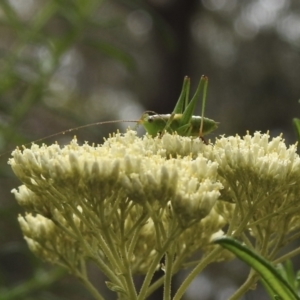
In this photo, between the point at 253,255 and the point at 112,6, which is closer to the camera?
the point at 253,255

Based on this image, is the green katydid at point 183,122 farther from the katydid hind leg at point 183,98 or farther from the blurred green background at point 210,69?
the blurred green background at point 210,69

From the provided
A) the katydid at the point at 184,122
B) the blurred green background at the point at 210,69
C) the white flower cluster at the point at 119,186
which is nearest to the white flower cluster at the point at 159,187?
the white flower cluster at the point at 119,186

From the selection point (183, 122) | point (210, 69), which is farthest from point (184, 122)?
point (210, 69)

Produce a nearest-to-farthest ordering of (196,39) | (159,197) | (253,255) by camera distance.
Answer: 1. (253,255)
2. (159,197)
3. (196,39)

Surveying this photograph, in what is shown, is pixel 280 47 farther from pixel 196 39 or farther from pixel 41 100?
pixel 41 100

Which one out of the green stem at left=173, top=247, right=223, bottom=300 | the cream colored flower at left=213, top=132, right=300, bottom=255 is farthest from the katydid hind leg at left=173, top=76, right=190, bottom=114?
the green stem at left=173, top=247, right=223, bottom=300

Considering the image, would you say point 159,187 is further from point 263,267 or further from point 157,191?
point 263,267

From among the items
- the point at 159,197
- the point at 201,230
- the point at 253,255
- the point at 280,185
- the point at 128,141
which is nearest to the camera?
the point at 253,255

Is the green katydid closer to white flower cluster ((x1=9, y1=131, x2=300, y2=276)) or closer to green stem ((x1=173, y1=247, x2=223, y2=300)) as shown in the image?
white flower cluster ((x1=9, y1=131, x2=300, y2=276))

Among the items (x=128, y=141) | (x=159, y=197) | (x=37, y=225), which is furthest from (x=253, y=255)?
(x=37, y=225)
